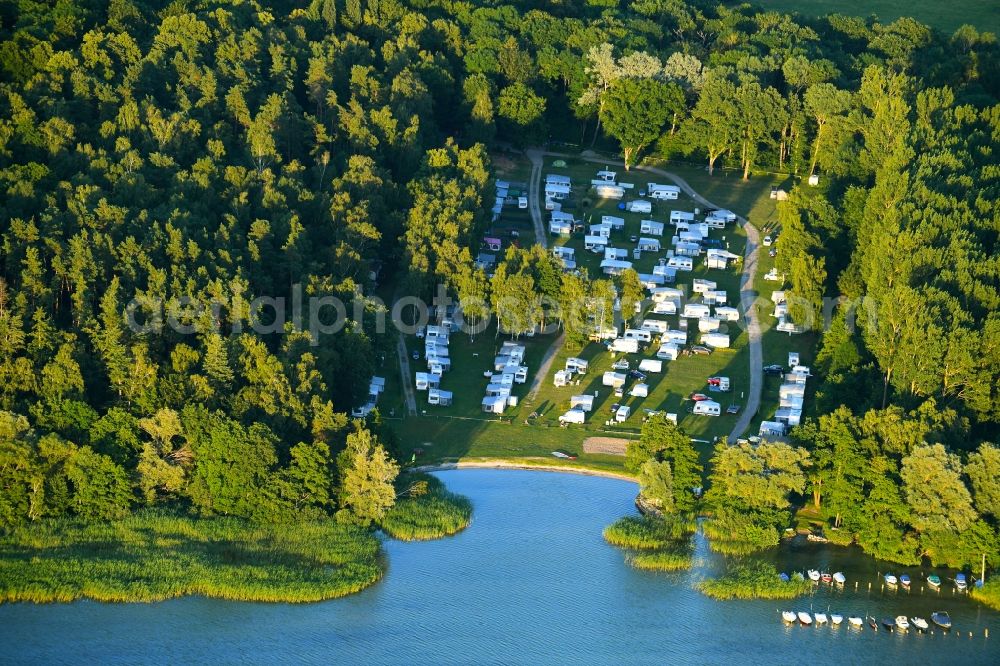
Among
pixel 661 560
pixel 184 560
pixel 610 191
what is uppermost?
pixel 610 191

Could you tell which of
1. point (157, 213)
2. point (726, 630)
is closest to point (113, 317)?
point (157, 213)

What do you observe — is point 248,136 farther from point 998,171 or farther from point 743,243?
point 998,171

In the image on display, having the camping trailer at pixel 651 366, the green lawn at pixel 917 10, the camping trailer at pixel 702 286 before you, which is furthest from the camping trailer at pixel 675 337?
the green lawn at pixel 917 10

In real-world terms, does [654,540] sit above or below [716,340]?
below

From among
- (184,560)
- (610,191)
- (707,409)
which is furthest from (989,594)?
(610,191)

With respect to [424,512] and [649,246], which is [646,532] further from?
[649,246]
